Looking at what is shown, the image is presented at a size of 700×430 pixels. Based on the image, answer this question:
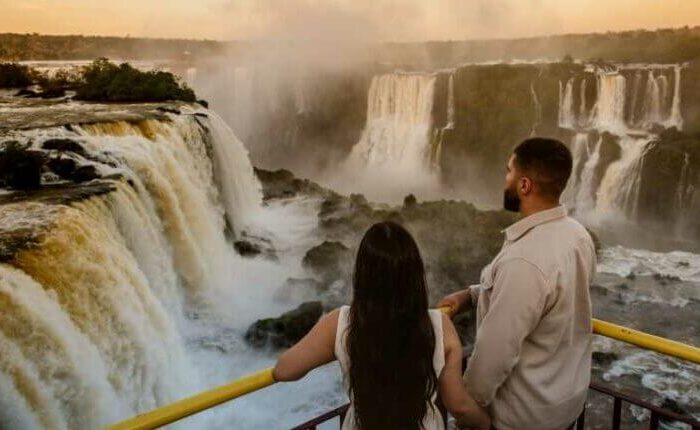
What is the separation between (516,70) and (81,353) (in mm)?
24196

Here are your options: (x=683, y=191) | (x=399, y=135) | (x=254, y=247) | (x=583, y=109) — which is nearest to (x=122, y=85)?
(x=254, y=247)

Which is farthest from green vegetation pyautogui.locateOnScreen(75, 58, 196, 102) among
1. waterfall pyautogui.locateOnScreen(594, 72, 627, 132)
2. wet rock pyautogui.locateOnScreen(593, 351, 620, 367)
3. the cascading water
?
waterfall pyautogui.locateOnScreen(594, 72, 627, 132)

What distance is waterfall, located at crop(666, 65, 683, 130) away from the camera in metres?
22.6

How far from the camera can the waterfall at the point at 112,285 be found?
18.1 feet

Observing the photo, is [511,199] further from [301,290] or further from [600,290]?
[600,290]

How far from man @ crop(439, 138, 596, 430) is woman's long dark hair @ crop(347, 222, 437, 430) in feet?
1.06

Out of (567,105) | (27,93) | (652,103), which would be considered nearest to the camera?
(27,93)

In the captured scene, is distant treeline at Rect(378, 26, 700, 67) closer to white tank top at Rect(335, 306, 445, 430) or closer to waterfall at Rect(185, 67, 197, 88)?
waterfall at Rect(185, 67, 197, 88)

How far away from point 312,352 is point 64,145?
31.9 ft

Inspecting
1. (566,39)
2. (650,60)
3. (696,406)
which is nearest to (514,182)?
(696,406)

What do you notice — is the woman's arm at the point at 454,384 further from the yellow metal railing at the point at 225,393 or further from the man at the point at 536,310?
the yellow metal railing at the point at 225,393

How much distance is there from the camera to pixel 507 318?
2010mm

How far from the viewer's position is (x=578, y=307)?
2232 mm

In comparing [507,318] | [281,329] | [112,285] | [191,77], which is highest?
[191,77]
